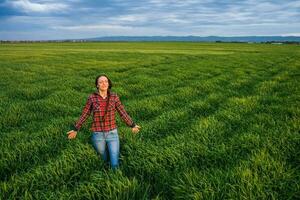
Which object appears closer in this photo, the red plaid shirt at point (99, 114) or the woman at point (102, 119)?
the woman at point (102, 119)

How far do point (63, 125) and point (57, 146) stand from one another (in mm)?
1504

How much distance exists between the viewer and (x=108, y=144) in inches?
218

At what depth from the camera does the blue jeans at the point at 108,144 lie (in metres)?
5.34

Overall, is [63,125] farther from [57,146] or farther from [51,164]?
[51,164]

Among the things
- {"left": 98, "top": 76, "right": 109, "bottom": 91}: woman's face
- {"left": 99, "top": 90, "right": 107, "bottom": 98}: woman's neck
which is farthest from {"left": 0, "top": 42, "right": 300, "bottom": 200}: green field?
{"left": 98, "top": 76, "right": 109, "bottom": 91}: woman's face

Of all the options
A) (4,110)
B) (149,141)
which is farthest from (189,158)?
(4,110)

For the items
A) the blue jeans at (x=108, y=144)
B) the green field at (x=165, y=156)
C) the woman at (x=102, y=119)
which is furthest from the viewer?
the woman at (x=102, y=119)

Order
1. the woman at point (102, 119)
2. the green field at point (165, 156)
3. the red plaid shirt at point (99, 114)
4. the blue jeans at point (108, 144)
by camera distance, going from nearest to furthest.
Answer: the green field at point (165, 156) → the blue jeans at point (108, 144) → the woman at point (102, 119) → the red plaid shirt at point (99, 114)

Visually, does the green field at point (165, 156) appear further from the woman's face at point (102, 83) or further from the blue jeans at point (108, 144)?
→ the woman's face at point (102, 83)

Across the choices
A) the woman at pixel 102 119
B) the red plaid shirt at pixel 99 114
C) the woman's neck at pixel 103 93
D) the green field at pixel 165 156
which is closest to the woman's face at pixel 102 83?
the woman at pixel 102 119

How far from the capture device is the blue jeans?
534 cm

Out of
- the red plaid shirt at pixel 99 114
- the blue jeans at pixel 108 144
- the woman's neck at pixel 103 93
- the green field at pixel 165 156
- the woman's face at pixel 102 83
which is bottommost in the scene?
the green field at pixel 165 156

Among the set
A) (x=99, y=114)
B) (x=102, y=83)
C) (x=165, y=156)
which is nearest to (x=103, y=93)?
(x=102, y=83)

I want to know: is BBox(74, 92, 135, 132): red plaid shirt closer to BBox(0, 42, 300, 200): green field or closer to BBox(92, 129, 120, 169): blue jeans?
BBox(92, 129, 120, 169): blue jeans
